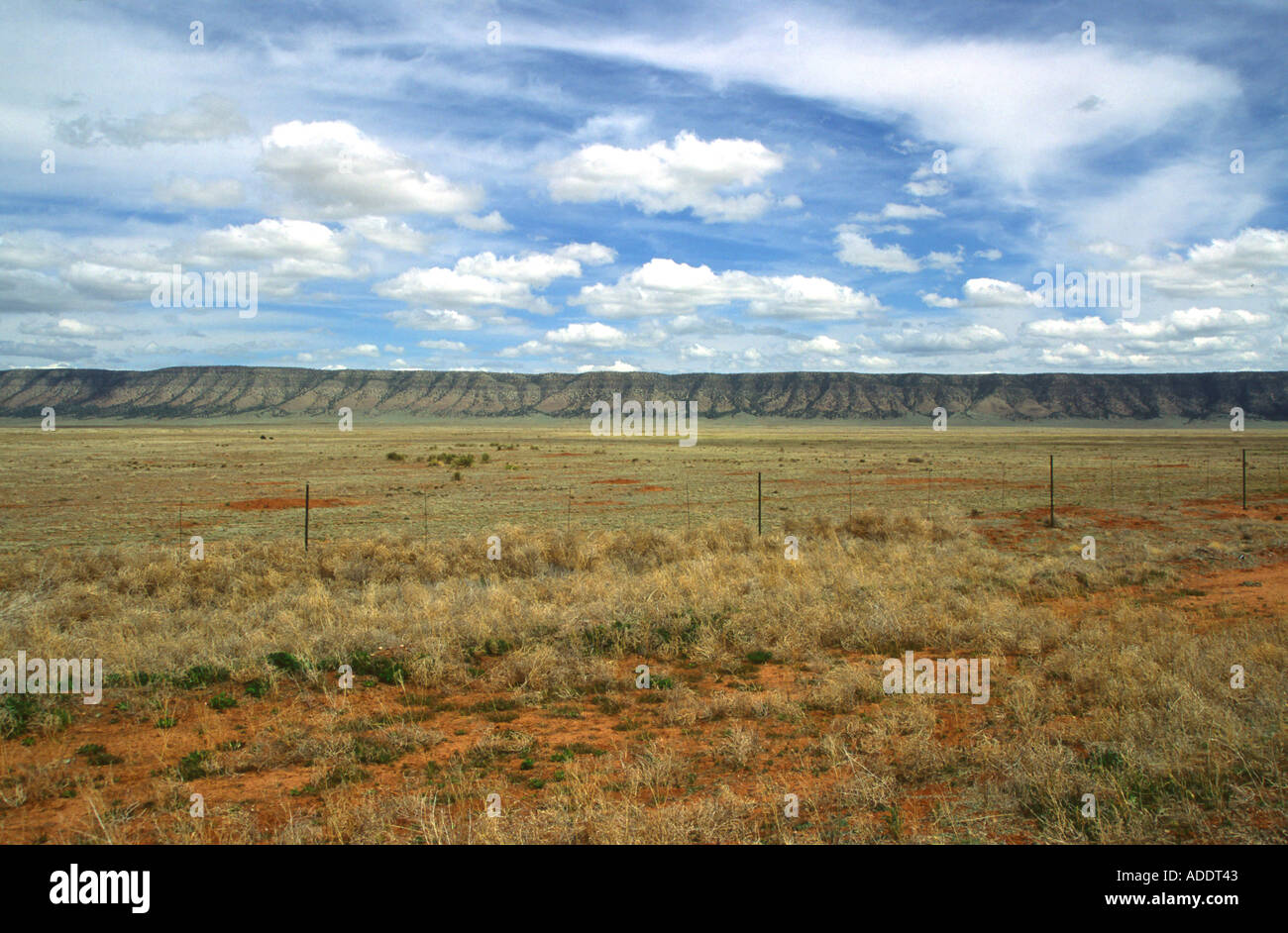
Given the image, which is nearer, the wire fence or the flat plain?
the flat plain

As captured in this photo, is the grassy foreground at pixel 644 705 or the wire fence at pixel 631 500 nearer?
the grassy foreground at pixel 644 705

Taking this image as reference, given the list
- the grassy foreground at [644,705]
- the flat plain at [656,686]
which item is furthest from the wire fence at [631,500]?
the grassy foreground at [644,705]

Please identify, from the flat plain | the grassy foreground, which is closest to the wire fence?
the flat plain

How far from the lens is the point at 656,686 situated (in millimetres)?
8812

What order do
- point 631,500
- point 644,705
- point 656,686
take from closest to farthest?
point 644,705
point 656,686
point 631,500

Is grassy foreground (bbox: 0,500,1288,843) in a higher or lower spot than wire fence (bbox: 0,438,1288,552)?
lower

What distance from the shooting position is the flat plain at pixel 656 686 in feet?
17.3

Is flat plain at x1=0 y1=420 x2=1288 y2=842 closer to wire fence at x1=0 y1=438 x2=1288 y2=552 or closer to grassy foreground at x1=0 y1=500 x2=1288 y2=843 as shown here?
grassy foreground at x1=0 y1=500 x2=1288 y2=843

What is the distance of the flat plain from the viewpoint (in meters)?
5.29

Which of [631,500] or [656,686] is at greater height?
[631,500]

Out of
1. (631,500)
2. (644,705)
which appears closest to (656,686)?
(644,705)

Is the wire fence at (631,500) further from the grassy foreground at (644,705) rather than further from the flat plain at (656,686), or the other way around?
the grassy foreground at (644,705)

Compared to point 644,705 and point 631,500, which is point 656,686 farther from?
point 631,500

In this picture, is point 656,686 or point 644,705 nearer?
point 644,705
